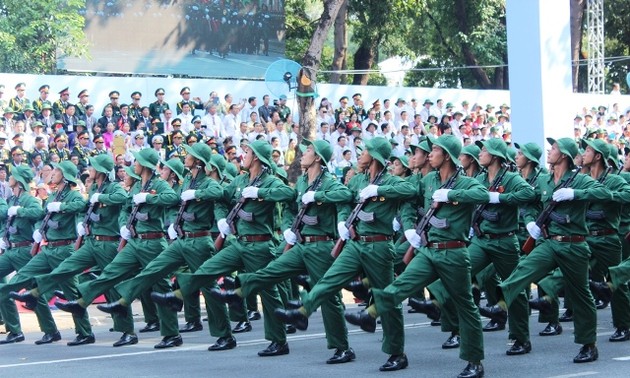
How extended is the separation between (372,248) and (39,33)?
2011cm

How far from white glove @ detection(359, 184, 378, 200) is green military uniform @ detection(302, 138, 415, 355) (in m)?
0.03

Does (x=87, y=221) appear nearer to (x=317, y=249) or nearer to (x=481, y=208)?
(x=317, y=249)

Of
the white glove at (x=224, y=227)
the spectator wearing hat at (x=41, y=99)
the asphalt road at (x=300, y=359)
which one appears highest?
the spectator wearing hat at (x=41, y=99)

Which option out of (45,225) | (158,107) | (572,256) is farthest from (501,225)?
(158,107)

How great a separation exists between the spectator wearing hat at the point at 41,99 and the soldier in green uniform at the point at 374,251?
11.1m

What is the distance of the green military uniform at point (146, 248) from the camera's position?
41.0 feet

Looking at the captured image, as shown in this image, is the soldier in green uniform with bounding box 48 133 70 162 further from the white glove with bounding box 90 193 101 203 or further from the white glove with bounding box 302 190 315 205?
the white glove with bounding box 302 190 315 205

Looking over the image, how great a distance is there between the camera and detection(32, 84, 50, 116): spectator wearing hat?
20.8 metres

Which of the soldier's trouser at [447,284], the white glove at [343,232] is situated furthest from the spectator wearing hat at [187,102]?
the soldier's trouser at [447,284]

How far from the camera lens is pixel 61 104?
2106 centimetres

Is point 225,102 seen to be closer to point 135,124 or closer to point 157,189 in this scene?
point 135,124

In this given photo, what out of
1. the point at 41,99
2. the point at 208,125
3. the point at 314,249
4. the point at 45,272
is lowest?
the point at 45,272

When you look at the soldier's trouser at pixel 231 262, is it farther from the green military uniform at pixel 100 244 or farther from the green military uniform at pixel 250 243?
the green military uniform at pixel 100 244

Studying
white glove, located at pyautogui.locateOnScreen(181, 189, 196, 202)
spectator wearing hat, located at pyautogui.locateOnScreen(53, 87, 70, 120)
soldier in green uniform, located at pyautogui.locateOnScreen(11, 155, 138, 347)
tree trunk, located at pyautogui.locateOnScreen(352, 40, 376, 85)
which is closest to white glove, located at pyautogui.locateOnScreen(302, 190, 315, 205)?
white glove, located at pyautogui.locateOnScreen(181, 189, 196, 202)
